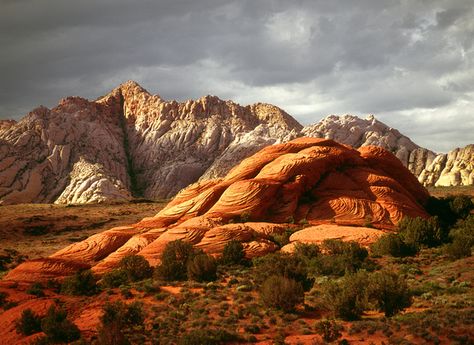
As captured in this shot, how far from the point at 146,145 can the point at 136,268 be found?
130 m

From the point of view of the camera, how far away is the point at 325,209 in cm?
4534

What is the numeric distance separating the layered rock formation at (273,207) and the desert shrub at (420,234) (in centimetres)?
234

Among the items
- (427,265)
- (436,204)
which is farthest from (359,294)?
(436,204)

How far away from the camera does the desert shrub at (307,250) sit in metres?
34.7

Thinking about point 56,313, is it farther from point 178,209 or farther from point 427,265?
point 427,265

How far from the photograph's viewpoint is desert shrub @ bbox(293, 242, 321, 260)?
1367 inches

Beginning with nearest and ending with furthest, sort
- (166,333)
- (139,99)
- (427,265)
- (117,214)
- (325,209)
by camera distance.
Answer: (166,333), (427,265), (325,209), (117,214), (139,99)

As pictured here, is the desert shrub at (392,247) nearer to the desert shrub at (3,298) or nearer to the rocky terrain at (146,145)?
the desert shrub at (3,298)

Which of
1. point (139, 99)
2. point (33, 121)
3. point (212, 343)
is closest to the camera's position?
point (212, 343)

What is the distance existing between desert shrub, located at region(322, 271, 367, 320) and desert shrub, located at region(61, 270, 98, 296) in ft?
51.1

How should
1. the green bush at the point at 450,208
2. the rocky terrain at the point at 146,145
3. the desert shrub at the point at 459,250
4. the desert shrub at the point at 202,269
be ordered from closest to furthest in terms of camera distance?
the desert shrub at the point at 202,269 < the desert shrub at the point at 459,250 < the green bush at the point at 450,208 < the rocky terrain at the point at 146,145

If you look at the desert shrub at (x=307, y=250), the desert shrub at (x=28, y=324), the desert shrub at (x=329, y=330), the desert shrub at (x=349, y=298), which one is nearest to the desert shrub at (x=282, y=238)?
the desert shrub at (x=307, y=250)

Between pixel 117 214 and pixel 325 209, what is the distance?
45224 millimetres

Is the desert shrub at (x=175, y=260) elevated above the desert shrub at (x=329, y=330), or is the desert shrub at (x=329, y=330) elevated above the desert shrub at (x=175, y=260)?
the desert shrub at (x=175, y=260)
